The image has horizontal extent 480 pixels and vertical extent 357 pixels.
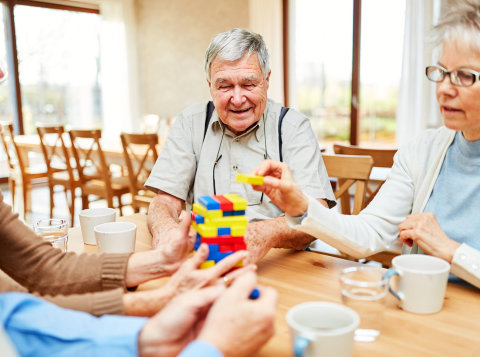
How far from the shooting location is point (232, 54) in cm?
158

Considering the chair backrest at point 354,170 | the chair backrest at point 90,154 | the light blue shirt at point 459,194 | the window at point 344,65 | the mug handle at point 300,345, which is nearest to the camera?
the mug handle at point 300,345

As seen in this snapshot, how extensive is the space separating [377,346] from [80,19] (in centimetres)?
714

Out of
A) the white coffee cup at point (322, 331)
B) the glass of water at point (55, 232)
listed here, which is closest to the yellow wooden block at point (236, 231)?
the white coffee cup at point (322, 331)

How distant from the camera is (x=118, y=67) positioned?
701 centimetres

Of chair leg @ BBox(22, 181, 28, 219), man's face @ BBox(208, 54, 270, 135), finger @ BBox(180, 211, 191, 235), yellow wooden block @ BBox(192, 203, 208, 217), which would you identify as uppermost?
man's face @ BBox(208, 54, 270, 135)

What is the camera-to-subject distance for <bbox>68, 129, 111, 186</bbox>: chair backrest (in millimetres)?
3941

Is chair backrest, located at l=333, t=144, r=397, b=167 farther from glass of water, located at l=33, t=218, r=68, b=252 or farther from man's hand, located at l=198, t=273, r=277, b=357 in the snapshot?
man's hand, located at l=198, t=273, r=277, b=357

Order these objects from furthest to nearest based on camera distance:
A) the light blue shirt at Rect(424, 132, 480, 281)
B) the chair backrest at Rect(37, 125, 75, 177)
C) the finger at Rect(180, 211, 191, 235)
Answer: the chair backrest at Rect(37, 125, 75, 177) < the light blue shirt at Rect(424, 132, 480, 281) < the finger at Rect(180, 211, 191, 235)

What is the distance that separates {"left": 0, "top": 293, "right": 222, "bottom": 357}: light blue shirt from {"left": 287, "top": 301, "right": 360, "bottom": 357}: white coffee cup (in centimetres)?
12

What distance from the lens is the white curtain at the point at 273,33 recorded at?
553 cm

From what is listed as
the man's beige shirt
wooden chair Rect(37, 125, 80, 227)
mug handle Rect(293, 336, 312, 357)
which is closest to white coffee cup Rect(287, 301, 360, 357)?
mug handle Rect(293, 336, 312, 357)

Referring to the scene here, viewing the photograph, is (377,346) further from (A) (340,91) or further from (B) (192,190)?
(A) (340,91)

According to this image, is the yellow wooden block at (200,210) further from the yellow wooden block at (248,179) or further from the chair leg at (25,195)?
the chair leg at (25,195)

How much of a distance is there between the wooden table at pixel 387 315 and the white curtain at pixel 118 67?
19.9ft
